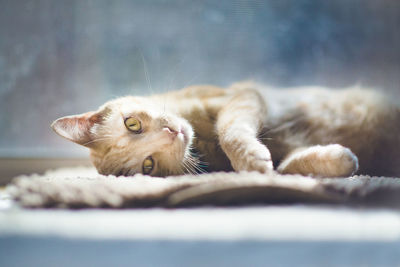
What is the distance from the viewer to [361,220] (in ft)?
1.52

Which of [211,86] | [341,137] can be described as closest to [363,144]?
[341,137]

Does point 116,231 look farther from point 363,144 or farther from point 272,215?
point 363,144

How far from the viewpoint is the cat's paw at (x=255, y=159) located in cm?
90

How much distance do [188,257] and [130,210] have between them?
0.15m

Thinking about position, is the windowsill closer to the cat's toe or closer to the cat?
the cat

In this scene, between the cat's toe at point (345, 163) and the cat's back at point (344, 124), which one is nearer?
the cat's toe at point (345, 163)

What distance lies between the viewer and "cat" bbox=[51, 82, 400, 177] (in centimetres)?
104

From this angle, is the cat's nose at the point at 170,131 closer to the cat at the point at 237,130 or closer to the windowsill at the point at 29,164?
the cat at the point at 237,130

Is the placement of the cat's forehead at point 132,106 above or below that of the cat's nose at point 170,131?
above

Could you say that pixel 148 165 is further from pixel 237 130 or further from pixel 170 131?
pixel 237 130

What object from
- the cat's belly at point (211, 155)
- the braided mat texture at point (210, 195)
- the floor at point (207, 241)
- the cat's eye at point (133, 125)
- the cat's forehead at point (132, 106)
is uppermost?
the cat's forehead at point (132, 106)

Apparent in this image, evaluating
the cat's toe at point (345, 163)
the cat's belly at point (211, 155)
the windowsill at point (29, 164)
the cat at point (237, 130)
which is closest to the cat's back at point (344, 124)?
the cat at point (237, 130)

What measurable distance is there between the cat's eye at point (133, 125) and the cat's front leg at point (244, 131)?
0.86ft

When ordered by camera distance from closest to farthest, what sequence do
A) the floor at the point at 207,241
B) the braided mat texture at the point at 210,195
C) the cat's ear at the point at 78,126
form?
1. the floor at the point at 207,241
2. the braided mat texture at the point at 210,195
3. the cat's ear at the point at 78,126
